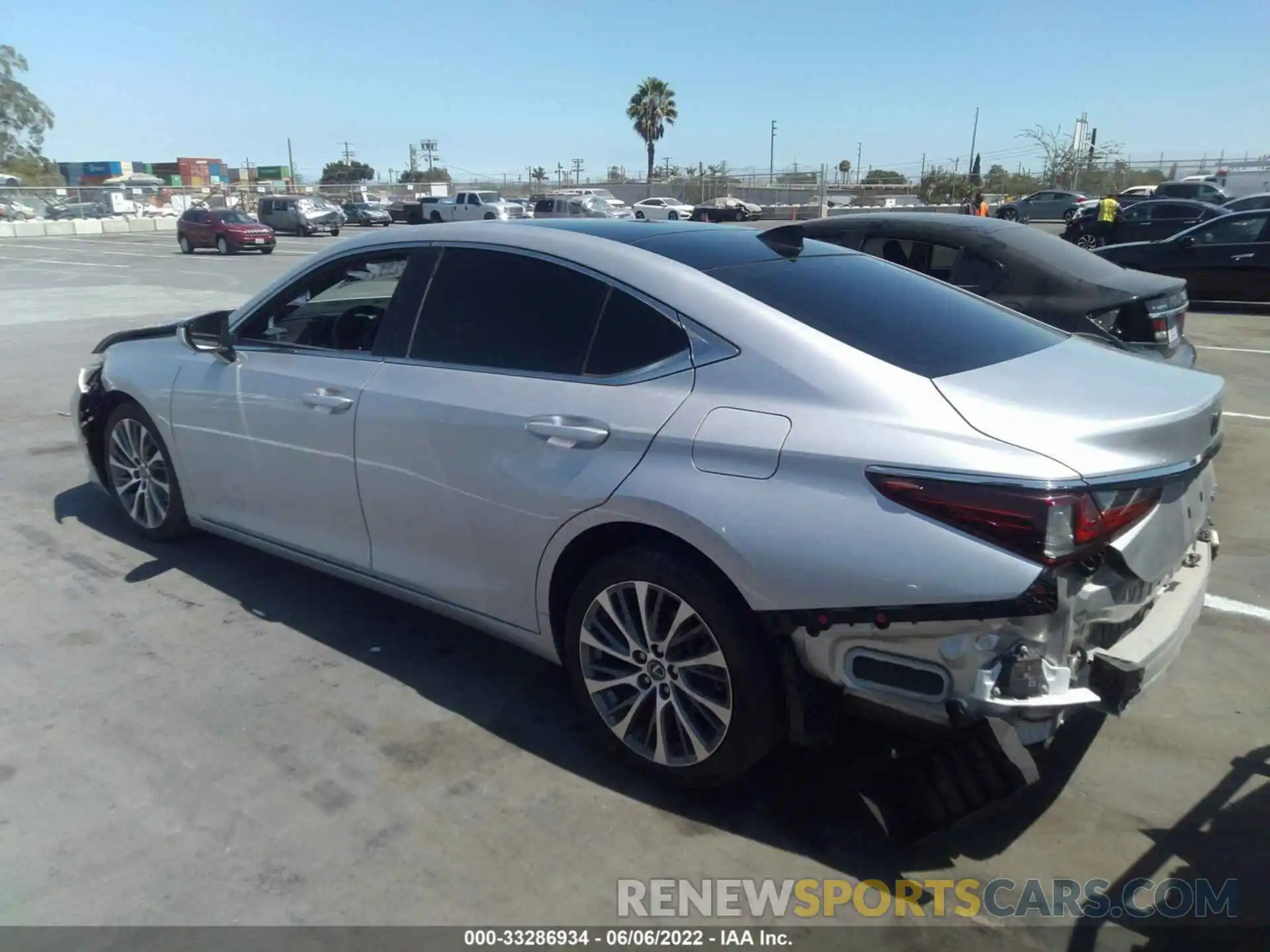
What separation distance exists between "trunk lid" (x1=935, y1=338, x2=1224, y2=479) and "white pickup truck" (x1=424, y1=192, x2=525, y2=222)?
133 feet

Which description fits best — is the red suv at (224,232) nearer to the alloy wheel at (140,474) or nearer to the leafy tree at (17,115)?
the alloy wheel at (140,474)

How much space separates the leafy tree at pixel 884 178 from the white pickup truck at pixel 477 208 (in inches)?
1050

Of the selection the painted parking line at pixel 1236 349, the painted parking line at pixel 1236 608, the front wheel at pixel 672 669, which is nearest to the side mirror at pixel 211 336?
the front wheel at pixel 672 669

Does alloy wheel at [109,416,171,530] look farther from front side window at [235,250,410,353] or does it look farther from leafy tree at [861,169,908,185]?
leafy tree at [861,169,908,185]

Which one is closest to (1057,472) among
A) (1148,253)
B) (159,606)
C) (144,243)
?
(159,606)

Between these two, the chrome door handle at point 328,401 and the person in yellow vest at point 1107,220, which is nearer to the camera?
the chrome door handle at point 328,401

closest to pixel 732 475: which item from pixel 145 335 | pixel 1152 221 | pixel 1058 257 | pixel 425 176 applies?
pixel 145 335

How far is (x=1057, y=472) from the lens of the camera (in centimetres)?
238

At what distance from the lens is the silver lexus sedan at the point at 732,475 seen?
2.45 meters

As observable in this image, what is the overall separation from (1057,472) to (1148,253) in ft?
46.9

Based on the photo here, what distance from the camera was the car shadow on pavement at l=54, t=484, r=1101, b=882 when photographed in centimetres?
287

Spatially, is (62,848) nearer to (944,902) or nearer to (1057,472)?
(944,902)

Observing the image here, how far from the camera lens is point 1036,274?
21.2 ft

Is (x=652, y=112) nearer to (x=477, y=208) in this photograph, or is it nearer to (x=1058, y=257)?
(x=477, y=208)
